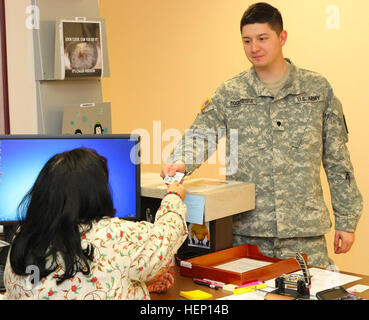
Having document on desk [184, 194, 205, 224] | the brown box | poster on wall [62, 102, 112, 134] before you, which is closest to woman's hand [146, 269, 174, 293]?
the brown box

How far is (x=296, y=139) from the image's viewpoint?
2248 mm

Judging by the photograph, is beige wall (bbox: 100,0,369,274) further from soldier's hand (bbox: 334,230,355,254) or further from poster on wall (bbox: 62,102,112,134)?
poster on wall (bbox: 62,102,112,134)

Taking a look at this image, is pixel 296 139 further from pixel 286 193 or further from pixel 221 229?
pixel 221 229

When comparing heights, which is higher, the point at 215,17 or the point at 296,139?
the point at 215,17

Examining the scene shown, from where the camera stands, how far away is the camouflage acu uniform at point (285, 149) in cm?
224

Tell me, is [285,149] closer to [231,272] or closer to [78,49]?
[231,272]

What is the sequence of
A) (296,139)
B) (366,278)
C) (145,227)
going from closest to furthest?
(145,227) < (366,278) < (296,139)

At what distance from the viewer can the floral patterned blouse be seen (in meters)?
1.34

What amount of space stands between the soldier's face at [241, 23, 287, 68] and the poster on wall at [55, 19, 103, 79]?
668 millimetres

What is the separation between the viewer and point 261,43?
224 centimetres

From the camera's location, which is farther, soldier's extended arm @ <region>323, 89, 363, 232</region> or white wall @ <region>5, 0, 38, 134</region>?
white wall @ <region>5, 0, 38, 134</region>

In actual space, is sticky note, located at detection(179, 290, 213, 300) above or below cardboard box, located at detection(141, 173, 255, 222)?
below
